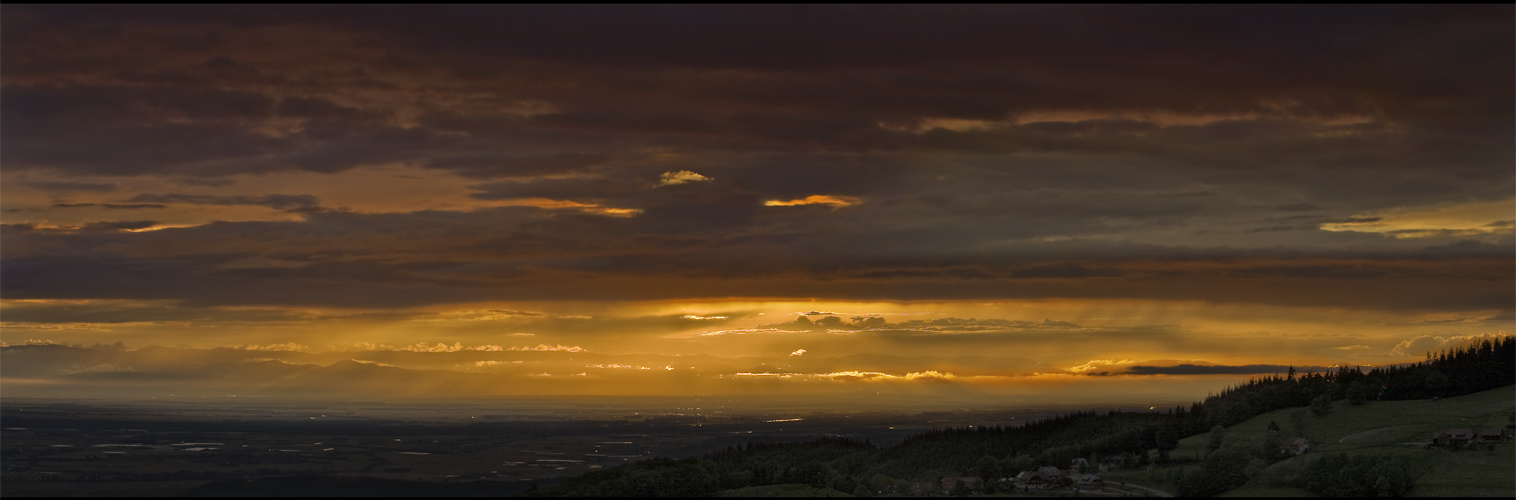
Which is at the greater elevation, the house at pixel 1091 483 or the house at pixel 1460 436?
the house at pixel 1460 436

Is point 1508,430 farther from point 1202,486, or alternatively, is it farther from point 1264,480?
point 1202,486

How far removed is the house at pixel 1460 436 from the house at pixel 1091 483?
208ft

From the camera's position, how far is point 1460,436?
185 meters

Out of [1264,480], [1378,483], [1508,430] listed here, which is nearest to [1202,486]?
[1264,480]

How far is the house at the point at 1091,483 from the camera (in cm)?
19412

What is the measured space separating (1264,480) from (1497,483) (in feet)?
118

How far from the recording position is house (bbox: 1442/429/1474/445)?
184 m

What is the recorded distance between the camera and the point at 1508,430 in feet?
623

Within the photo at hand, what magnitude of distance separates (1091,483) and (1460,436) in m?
67.1

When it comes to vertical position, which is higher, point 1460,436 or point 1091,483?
point 1460,436

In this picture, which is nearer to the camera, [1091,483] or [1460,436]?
[1460,436]

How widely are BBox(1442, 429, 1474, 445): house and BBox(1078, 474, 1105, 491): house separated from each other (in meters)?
63.2

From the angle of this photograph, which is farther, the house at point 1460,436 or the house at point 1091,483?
the house at point 1091,483

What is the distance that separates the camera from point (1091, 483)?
7741 inches
